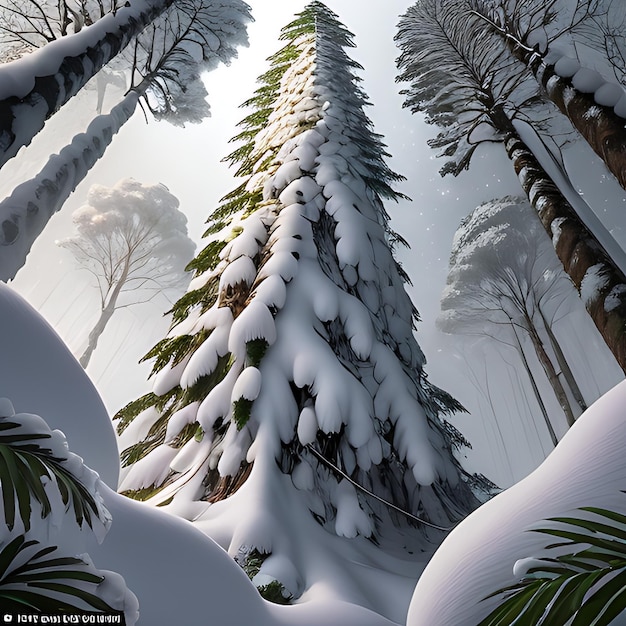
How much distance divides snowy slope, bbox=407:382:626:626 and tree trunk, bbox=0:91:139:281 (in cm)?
227

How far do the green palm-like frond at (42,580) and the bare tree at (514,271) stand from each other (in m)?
10.2

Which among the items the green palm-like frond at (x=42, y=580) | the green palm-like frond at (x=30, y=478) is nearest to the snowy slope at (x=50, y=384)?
the green palm-like frond at (x=30, y=478)

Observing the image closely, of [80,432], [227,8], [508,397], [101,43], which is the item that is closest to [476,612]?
[80,432]

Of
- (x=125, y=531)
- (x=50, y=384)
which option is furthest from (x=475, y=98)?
(x=125, y=531)

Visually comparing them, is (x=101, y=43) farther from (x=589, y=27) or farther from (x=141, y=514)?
(x=589, y=27)

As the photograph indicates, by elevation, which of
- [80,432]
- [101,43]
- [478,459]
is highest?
[101,43]

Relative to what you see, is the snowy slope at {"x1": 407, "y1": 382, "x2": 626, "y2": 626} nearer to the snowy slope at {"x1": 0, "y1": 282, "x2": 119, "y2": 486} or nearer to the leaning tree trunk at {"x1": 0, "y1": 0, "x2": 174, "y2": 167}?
the snowy slope at {"x1": 0, "y1": 282, "x2": 119, "y2": 486}

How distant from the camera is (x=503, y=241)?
10070 mm

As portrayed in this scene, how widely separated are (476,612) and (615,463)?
1.24ft

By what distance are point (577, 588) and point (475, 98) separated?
4908 millimetres

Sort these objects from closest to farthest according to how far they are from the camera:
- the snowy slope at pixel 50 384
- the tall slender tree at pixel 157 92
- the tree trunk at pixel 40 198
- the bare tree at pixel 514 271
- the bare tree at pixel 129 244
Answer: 1. the snowy slope at pixel 50 384
2. the tree trunk at pixel 40 198
3. the tall slender tree at pixel 157 92
4. the bare tree at pixel 514 271
5. the bare tree at pixel 129 244

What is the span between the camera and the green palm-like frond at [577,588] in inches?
23.1

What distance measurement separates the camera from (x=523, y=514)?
893mm

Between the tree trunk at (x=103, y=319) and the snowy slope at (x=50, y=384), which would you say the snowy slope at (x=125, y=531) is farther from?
the tree trunk at (x=103, y=319)
